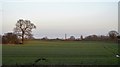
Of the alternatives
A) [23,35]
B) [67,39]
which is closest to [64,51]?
[67,39]

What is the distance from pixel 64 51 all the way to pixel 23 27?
1.67 m

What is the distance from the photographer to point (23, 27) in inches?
248

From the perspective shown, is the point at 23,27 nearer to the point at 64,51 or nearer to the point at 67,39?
the point at 67,39

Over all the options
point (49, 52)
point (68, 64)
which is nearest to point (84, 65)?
point (68, 64)

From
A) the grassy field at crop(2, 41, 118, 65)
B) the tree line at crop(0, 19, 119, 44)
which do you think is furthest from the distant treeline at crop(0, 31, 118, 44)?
the grassy field at crop(2, 41, 118, 65)

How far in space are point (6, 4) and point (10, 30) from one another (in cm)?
69

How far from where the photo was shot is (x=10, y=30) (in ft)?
20.6

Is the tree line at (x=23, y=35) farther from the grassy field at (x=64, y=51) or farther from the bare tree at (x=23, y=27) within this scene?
the grassy field at (x=64, y=51)

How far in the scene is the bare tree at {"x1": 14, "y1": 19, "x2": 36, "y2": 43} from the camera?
6.24m

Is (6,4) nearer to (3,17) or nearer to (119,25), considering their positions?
(3,17)

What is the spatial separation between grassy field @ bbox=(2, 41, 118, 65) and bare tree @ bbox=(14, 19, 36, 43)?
0.89ft

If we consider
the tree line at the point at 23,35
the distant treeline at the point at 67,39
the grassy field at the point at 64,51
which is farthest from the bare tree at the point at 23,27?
the grassy field at the point at 64,51

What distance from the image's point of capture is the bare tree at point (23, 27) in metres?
6.24

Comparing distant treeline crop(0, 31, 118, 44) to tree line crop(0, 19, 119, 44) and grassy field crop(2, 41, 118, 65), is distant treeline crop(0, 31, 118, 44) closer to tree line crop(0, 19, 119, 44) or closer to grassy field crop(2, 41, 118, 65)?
tree line crop(0, 19, 119, 44)
